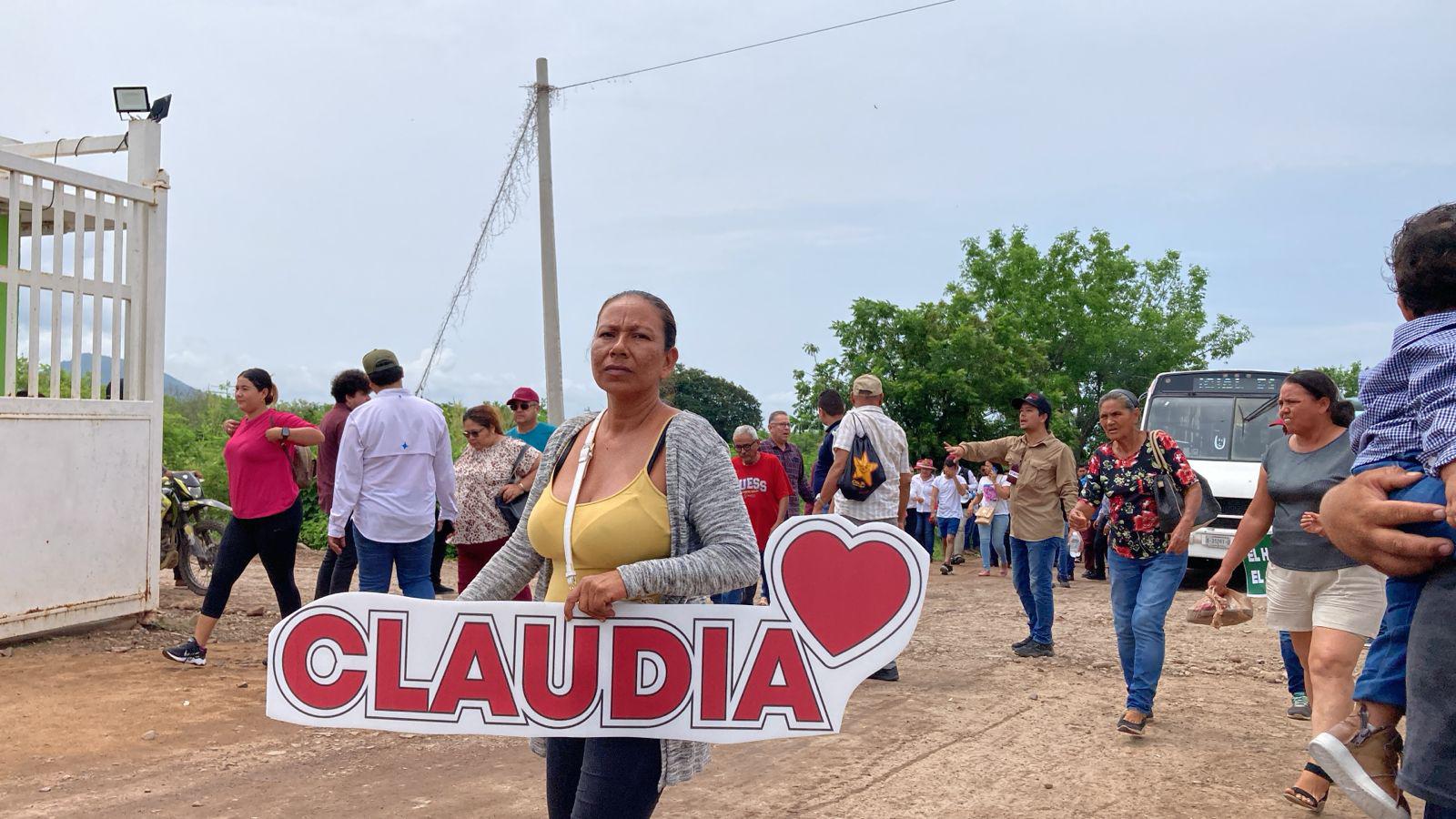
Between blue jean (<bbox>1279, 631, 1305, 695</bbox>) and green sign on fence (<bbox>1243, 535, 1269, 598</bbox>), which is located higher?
green sign on fence (<bbox>1243, 535, 1269, 598</bbox>)

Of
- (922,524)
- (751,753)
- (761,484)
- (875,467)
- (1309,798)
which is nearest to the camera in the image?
(1309,798)

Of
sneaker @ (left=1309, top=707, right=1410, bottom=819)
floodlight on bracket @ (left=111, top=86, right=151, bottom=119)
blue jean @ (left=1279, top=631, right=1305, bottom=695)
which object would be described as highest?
floodlight on bracket @ (left=111, top=86, right=151, bottom=119)

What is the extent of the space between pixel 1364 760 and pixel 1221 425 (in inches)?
514

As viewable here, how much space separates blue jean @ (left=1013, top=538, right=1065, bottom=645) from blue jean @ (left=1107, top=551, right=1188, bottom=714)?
205cm

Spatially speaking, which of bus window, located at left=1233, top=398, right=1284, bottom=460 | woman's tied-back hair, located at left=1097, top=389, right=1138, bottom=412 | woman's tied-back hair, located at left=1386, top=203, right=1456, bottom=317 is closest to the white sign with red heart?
woman's tied-back hair, located at left=1386, top=203, right=1456, bottom=317

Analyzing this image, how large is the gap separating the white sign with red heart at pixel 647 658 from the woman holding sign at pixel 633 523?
73mm

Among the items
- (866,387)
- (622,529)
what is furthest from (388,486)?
(622,529)

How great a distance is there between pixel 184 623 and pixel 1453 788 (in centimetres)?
891

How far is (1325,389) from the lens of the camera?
511 centimetres

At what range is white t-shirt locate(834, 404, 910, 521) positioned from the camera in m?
7.61

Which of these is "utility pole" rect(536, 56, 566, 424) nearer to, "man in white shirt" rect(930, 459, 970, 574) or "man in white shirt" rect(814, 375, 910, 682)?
"man in white shirt" rect(930, 459, 970, 574)

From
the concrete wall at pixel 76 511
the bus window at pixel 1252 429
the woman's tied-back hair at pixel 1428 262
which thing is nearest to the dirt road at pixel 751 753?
the concrete wall at pixel 76 511

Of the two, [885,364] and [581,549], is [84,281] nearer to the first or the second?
[581,549]

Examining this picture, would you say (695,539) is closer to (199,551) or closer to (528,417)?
(528,417)
